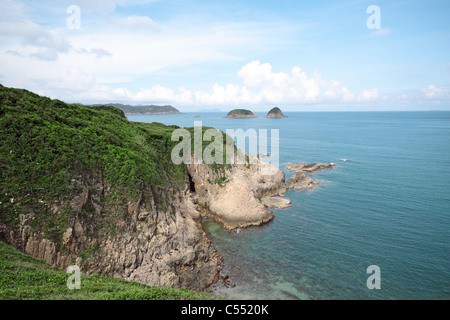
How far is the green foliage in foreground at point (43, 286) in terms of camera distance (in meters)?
13.2

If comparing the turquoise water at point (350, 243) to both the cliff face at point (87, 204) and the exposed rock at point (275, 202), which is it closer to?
the exposed rock at point (275, 202)

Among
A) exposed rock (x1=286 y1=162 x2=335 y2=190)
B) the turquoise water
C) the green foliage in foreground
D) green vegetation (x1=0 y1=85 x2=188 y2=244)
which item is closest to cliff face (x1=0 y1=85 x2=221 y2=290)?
green vegetation (x1=0 y1=85 x2=188 y2=244)

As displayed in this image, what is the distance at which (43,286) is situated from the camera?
46.7 ft

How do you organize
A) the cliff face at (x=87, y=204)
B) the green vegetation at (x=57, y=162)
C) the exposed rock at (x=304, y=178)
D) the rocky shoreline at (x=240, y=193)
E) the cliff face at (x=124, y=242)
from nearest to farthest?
the cliff face at (x=124, y=242) < the cliff face at (x=87, y=204) < the green vegetation at (x=57, y=162) < the rocky shoreline at (x=240, y=193) < the exposed rock at (x=304, y=178)

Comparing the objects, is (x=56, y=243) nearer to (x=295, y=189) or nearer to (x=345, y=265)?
(x=345, y=265)

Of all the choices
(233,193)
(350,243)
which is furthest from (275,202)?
(350,243)

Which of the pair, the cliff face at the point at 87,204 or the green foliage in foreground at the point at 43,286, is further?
the cliff face at the point at 87,204

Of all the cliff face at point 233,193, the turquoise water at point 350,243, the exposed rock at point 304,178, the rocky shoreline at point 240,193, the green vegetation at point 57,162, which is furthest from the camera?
the exposed rock at point 304,178

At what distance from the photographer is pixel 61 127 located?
2522 cm

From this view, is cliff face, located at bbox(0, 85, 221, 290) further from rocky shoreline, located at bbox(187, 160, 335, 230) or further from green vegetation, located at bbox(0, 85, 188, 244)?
rocky shoreline, located at bbox(187, 160, 335, 230)

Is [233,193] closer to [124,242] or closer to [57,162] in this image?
[124,242]

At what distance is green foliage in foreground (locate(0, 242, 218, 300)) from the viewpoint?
13.2 meters

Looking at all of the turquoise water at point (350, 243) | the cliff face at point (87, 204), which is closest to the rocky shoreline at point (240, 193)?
the turquoise water at point (350, 243)

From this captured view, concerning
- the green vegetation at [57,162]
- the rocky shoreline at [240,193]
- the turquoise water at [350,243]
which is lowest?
the turquoise water at [350,243]
